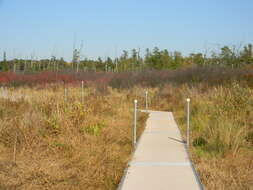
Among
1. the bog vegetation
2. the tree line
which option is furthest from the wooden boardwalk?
the tree line

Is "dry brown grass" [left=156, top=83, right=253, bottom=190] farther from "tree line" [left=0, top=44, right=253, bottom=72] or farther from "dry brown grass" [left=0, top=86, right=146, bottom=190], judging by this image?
"tree line" [left=0, top=44, right=253, bottom=72]

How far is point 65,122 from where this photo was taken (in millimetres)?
7801

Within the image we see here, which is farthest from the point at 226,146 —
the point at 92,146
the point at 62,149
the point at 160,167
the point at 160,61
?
the point at 160,61

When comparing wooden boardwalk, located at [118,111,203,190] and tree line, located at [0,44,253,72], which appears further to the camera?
tree line, located at [0,44,253,72]

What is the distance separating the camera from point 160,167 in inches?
221

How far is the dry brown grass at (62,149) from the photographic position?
511cm

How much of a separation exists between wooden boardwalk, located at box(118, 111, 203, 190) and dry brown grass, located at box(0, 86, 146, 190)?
0.91ft

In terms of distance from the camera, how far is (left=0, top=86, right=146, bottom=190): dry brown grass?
16.8 feet

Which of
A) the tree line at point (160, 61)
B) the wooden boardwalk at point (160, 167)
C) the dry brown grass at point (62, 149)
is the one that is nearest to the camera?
the wooden boardwalk at point (160, 167)

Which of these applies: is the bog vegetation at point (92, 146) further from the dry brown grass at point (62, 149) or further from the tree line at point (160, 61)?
the tree line at point (160, 61)

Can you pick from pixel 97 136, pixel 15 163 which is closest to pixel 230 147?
pixel 97 136

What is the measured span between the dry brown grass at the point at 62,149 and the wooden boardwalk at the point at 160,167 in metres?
0.28

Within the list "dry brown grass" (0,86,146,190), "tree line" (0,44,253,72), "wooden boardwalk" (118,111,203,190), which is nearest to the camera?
"wooden boardwalk" (118,111,203,190)

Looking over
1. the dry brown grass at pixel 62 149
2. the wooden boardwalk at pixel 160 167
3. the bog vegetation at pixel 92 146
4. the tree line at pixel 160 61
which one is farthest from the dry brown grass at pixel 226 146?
the tree line at pixel 160 61
